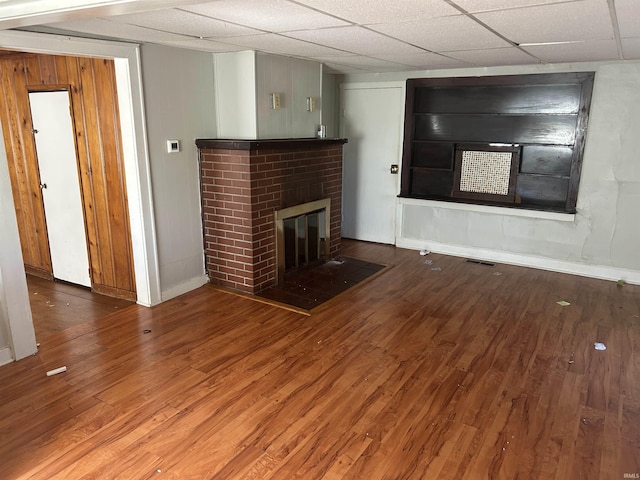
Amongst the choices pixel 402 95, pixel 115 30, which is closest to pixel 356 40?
pixel 115 30

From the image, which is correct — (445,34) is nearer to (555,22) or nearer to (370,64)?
(555,22)

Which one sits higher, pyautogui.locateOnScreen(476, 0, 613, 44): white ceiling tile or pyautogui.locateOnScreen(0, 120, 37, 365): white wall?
pyautogui.locateOnScreen(476, 0, 613, 44): white ceiling tile

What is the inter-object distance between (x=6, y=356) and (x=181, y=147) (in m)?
2.05

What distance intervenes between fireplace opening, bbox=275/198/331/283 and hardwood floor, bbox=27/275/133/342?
1.47 meters

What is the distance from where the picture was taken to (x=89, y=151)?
3979mm

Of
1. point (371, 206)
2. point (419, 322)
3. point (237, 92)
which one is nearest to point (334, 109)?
point (371, 206)

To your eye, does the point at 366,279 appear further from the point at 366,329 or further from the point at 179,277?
the point at 179,277

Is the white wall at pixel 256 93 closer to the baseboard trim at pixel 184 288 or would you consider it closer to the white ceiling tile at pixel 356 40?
the white ceiling tile at pixel 356 40

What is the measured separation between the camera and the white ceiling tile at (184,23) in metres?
2.57

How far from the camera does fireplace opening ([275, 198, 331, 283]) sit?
14.7ft

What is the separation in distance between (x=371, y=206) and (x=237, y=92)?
258 centimetres

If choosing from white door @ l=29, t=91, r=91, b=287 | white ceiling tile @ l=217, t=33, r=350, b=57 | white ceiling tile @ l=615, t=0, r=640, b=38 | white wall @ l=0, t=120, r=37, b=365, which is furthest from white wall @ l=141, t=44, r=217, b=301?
white ceiling tile @ l=615, t=0, r=640, b=38

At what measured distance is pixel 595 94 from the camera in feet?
14.8

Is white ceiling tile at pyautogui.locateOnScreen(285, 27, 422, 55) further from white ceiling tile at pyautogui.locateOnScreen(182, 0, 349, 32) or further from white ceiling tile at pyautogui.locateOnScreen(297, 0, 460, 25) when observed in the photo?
white ceiling tile at pyautogui.locateOnScreen(297, 0, 460, 25)
